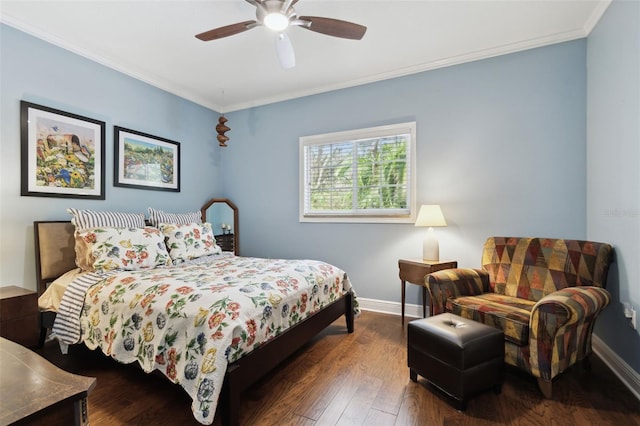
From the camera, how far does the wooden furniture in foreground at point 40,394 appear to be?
778 mm

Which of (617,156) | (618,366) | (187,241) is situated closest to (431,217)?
(617,156)

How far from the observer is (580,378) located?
2.08 metres

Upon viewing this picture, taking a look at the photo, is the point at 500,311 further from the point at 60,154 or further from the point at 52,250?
the point at 60,154

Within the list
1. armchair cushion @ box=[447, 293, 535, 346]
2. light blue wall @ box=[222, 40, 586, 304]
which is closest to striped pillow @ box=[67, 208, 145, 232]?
light blue wall @ box=[222, 40, 586, 304]

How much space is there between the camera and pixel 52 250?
2611 millimetres

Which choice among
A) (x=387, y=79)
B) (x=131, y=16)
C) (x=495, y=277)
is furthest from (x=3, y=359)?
(x=387, y=79)

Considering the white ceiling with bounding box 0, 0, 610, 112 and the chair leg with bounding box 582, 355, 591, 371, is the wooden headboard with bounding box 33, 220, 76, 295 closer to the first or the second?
the white ceiling with bounding box 0, 0, 610, 112

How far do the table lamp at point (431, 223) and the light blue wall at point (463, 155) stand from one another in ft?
0.85

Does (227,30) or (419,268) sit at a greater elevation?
(227,30)

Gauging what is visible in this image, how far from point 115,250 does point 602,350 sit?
392 cm

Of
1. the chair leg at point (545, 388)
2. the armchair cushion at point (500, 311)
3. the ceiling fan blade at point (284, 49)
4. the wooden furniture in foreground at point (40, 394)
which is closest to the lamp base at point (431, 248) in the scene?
the armchair cushion at point (500, 311)

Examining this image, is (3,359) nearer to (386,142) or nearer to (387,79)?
(386,142)

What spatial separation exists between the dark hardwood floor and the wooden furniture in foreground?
0.92 metres

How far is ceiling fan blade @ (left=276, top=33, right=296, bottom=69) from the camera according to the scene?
2316 mm
